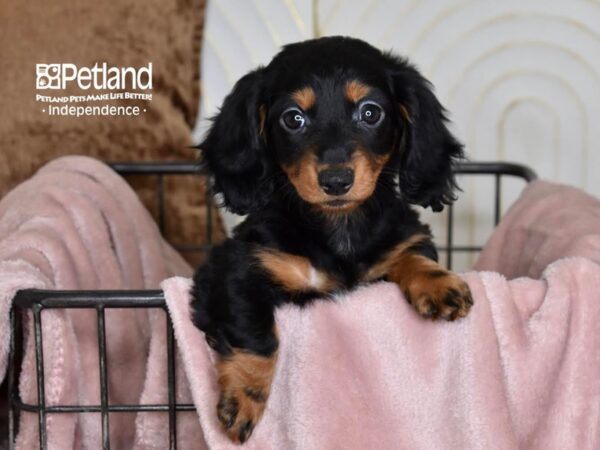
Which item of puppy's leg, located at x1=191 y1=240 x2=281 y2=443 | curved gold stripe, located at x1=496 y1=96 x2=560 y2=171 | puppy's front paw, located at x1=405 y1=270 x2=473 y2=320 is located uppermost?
curved gold stripe, located at x1=496 y1=96 x2=560 y2=171

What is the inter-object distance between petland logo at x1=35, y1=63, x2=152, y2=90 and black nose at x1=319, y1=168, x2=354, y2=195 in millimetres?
1167

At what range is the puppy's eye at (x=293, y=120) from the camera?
58.4 inches

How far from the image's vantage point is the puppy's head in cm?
146

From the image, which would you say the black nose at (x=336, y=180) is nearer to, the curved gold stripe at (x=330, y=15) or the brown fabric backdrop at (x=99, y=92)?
the brown fabric backdrop at (x=99, y=92)

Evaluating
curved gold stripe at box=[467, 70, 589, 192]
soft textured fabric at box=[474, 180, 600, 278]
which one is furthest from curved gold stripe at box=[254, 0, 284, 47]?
soft textured fabric at box=[474, 180, 600, 278]

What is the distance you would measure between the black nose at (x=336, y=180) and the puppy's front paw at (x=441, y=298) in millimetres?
177

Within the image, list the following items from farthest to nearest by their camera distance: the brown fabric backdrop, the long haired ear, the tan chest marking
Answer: the brown fabric backdrop, the long haired ear, the tan chest marking

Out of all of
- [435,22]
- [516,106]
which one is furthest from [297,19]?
[516,106]

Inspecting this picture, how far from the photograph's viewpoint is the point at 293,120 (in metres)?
1.49

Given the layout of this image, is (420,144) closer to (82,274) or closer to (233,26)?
(82,274)

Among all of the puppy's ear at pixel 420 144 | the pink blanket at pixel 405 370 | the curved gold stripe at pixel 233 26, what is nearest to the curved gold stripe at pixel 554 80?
the curved gold stripe at pixel 233 26

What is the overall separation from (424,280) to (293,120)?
0.32m

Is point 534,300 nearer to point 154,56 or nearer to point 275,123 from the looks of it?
point 275,123

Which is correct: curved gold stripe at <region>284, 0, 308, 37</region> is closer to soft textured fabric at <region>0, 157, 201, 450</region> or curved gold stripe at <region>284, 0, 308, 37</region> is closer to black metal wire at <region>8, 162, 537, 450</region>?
soft textured fabric at <region>0, 157, 201, 450</region>
